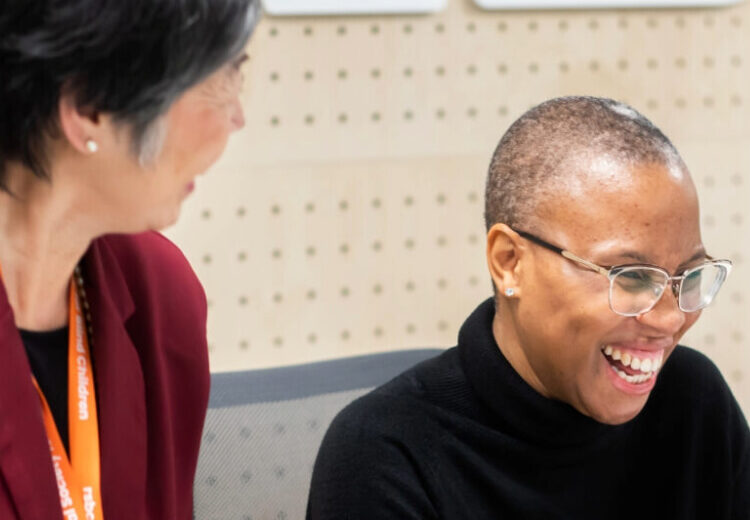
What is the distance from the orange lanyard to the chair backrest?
310 millimetres

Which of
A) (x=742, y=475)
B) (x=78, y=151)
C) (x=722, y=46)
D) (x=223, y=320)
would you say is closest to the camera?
(x=78, y=151)

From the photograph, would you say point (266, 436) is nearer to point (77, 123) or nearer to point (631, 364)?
point (631, 364)

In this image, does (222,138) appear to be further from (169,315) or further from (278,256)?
(278,256)

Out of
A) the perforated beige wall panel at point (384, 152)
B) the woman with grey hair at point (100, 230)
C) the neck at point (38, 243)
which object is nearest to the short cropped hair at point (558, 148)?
the woman with grey hair at point (100, 230)

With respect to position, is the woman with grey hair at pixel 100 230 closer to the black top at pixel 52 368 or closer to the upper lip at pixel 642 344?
the black top at pixel 52 368

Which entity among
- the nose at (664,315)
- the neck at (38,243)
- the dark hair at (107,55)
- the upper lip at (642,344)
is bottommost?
the upper lip at (642,344)

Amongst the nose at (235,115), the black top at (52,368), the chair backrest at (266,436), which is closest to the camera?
the nose at (235,115)

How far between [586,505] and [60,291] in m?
0.77

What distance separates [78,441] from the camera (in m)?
1.23

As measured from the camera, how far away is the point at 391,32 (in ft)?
7.61

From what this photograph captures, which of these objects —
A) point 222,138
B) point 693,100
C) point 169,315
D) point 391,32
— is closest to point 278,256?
point 391,32

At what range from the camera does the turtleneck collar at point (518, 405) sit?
1.40 metres

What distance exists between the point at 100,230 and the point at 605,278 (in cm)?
62

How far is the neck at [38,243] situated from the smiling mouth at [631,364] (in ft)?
2.22
